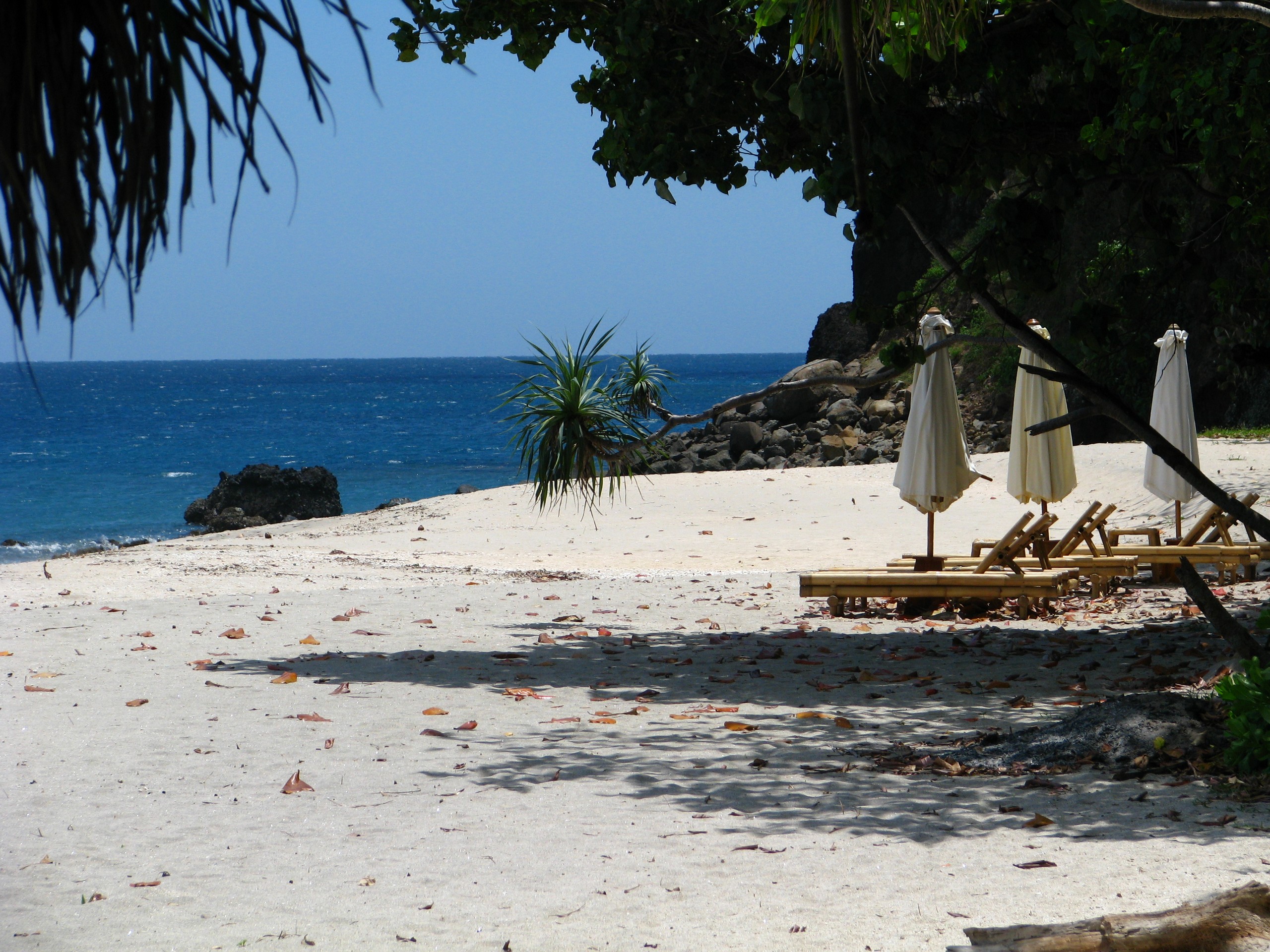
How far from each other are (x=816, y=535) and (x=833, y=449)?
539 inches

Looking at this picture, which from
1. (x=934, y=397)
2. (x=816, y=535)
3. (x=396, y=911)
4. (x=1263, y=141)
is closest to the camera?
(x=396, y=911)

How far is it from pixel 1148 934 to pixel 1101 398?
393cm

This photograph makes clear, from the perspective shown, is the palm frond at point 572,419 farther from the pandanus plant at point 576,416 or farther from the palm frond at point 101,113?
the palm frond at point 101,113

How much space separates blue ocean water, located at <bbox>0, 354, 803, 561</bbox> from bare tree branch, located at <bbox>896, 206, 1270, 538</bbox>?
2.00 meters

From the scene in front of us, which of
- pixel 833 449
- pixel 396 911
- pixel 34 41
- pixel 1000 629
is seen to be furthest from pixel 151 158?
pixel 833 449

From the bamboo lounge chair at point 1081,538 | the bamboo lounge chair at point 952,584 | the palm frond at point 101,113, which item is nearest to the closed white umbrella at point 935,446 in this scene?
the bamboo lounge chair at point 952,584

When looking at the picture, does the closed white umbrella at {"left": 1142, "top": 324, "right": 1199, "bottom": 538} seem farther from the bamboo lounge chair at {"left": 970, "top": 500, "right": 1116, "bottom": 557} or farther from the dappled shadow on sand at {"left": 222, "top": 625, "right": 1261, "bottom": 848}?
the dappled shadow on sand at {"left": 222, "top": 625, "right": 1261, "bottom": 848}

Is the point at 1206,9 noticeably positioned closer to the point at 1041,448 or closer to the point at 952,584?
the point at 952,584

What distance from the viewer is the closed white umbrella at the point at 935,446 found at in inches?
432

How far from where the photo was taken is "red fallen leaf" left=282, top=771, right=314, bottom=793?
17.6 feet

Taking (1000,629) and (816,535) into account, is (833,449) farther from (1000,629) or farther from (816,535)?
(1000,629)

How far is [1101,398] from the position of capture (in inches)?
261

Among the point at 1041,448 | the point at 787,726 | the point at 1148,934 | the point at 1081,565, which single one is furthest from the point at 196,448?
the point at 1148,934

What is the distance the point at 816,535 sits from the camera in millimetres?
17531
